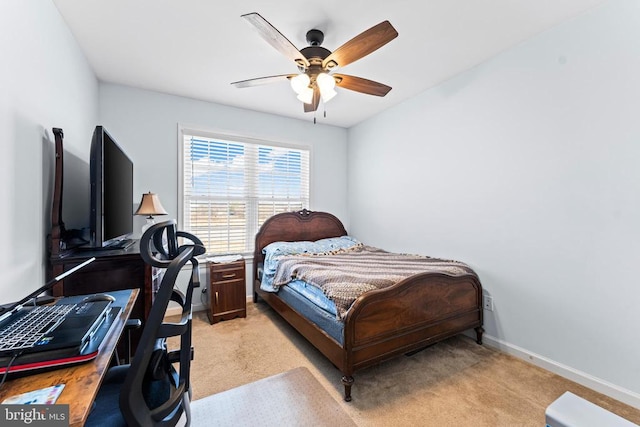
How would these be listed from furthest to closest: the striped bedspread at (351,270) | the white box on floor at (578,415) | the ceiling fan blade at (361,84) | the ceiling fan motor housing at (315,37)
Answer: the ceiling fan blade at (361,84)
the ceiling fan motor housing at (315,37)
the striped bedspread at (351,270)
the white box on floor at (578,415)

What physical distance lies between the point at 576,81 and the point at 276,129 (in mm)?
3159

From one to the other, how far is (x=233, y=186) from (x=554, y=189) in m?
3.38

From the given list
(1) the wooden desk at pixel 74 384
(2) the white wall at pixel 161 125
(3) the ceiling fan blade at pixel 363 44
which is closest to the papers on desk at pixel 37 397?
(1) the wooden desk at pixel 74 384

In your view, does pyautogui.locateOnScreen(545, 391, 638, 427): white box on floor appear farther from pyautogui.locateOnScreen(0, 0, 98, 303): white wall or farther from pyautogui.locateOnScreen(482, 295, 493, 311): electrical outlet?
pyautogui.locateOnScreen(0, 0, 98, 303): white wall

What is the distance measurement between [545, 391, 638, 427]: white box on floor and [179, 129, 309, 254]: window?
3330mm

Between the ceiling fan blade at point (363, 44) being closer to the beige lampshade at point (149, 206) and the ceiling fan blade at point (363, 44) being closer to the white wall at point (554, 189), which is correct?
the white wall at point (554, 189)

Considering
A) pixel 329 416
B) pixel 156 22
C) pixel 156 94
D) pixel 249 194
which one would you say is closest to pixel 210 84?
pixel 156 94

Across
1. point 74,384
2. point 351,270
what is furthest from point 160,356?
point 351,270

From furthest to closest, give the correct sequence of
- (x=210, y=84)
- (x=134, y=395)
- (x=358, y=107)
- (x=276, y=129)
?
(x=276, y=129) → (x=358, y=107) → (x=210, y=84) → (x=134, y=395)

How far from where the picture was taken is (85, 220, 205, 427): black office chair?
2.43 ft

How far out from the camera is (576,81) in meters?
2.02

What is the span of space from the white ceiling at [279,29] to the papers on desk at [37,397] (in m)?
2.20

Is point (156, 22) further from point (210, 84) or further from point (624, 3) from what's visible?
point (624, 3)

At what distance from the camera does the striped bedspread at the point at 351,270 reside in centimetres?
197
